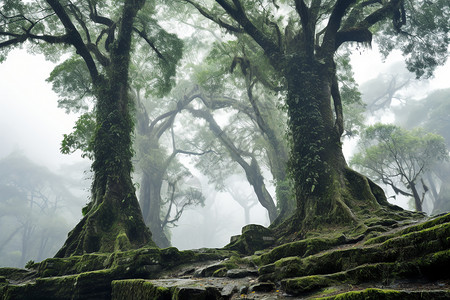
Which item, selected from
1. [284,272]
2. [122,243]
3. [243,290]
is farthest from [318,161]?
[122,243]

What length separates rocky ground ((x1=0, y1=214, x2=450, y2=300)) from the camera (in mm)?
2969

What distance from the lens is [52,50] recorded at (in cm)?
1488

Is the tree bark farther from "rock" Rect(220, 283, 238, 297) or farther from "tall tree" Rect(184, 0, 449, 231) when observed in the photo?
"rock" Rect(220, 283, 238, 297)

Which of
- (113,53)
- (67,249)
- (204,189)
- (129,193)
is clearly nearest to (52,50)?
(113,53)

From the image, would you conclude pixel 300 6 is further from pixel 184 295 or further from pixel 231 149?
pixel 231 149

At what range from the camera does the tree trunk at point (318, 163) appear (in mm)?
8242

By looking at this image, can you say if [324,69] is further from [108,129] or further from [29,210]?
[29,210]

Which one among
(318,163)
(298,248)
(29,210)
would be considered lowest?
(298,248)

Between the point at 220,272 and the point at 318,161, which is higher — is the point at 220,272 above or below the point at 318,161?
below

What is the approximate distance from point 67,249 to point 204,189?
63.6m

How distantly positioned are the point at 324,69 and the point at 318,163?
13.2 feet

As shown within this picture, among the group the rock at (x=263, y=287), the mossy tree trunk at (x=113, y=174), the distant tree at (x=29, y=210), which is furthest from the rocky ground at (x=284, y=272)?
the distant tree at (x=29, y=210)

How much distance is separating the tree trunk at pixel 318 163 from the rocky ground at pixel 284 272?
6.10ft

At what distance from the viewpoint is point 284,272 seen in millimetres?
4207
